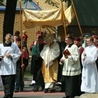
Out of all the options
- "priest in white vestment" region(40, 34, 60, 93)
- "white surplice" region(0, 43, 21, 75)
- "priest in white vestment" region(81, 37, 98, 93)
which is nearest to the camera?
"priest in white vestment" region(81, 37, 98, 93)

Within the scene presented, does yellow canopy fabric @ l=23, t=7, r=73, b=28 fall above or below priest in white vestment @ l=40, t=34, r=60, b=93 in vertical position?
above

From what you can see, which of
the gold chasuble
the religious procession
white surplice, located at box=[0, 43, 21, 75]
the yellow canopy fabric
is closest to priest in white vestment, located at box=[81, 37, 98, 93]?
the religious procession

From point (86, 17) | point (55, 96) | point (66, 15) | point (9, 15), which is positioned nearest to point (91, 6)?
point (86, 17)

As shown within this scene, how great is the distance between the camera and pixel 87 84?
11.4 metres

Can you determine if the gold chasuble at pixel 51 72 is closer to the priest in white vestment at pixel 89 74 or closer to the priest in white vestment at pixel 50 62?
the priest in white vestment at pixel 50 62

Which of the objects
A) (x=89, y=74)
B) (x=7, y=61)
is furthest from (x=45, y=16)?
(x=89, y=74)

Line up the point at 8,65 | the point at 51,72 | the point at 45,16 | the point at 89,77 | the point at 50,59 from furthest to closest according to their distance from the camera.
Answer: the point at 45,16 → the point at 51,72 → the point at 50,59 → the point at 8,65 → the point at 89,77

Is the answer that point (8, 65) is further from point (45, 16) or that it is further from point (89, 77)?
point (45, 16)

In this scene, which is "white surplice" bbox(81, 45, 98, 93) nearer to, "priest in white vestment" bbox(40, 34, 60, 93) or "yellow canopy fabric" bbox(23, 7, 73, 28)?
"priest in white vestment" bbox(40, 34, 60, 93)

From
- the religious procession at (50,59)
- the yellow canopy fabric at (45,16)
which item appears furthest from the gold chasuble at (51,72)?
the yellow canopy fabric at (45,16)

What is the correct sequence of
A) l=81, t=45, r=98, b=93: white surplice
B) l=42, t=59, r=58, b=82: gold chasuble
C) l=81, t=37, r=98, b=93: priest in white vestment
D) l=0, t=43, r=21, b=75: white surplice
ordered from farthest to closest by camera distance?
l=42, t=59, r=58, b=82: gold chasuble
l=0, t=43, r=21, b=75: white surplice
l=81, t=45, r=98, b=93: white surplice
l=81, t=37, r=98, b=93: priest in white vestment

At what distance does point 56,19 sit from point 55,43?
122 centimetres

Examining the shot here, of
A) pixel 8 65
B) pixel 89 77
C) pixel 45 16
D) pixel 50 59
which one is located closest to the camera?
pixel 89 77

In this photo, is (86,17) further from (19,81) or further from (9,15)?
(19,81)
